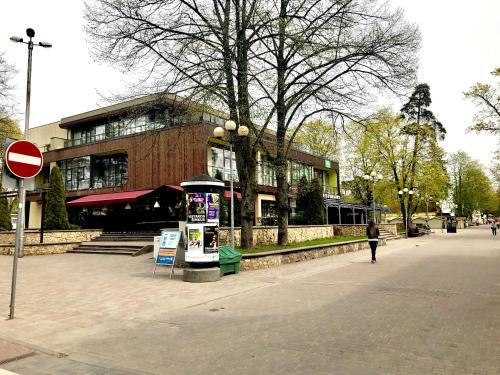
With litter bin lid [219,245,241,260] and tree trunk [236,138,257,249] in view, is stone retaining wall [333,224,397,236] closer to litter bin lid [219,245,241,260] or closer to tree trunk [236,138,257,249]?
tree trunk [236,138,257,249]

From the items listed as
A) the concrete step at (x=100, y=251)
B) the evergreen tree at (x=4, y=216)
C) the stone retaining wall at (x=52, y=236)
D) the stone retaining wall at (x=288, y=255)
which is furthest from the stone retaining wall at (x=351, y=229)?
the evergreen tree at (x=4, y=216)

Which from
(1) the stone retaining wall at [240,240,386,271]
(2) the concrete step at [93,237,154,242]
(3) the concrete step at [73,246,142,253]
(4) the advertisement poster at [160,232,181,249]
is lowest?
(1) the stone retaining wall at [240,240,386,271]

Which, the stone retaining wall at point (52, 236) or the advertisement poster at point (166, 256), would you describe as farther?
the stone retaining wall at point (52, 236)

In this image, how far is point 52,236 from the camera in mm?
21609

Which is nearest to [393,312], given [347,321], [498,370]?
[347,321]

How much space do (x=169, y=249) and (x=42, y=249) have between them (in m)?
11.5

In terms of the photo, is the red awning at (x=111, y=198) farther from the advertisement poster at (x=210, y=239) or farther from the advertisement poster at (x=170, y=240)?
the advertisement poster at (x=210, y=239)

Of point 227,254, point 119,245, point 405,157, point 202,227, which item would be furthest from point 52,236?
point 405,157

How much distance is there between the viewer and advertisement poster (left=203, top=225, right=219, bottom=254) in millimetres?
10422

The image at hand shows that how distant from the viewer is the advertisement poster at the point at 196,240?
10361mm

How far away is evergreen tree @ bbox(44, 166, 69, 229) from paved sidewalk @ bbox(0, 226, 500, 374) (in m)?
13.7

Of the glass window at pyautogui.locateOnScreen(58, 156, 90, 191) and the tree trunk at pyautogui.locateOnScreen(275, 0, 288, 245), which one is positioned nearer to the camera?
the tree trunk at pyautogui.locateOnScreen(275, 0, 288, 245)

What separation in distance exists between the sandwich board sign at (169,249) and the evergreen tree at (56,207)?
1546 cm

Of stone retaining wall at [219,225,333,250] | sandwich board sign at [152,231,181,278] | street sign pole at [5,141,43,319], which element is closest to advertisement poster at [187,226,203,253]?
sandwich board sign at [152,231,181,278]
